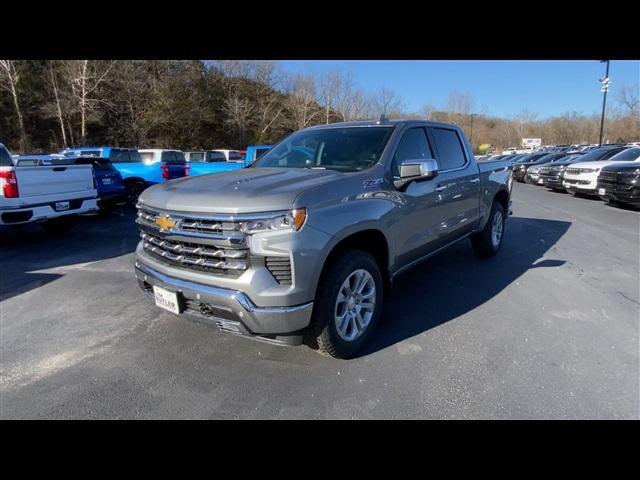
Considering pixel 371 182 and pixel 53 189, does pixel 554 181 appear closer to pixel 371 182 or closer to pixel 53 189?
pixel 371 182

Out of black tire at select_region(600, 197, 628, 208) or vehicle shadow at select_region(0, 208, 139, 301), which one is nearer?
vehicle shadow at select_region(0, 208, 139, 301)

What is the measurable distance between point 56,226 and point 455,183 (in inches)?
329

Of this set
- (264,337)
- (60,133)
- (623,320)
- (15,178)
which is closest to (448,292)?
(623,320)

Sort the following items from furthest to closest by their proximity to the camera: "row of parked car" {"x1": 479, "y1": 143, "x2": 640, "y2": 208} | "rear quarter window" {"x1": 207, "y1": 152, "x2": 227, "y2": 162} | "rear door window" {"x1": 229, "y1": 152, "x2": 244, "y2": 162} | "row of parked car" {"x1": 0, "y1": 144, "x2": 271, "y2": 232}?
"rear door window" {"x1": 229, "y1": 152, "x2": 244, "y2": 162} < "rear quarter window" {"x1": 207, "y1": 152, "x2": 227, "y2": 162} < "row of parked car" {"x1": 479, "y1": 143, "x2": 640, "y2": 208} < "row of parked car" {"x1": 0, "y1": 144, "x2": 271, "y2": 232}

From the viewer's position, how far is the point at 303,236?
251 cm

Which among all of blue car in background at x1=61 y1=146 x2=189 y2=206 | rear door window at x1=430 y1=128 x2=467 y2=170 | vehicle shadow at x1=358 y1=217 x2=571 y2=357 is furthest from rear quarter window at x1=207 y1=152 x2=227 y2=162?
rear door window at x1=430 y1=128 x2=467 y2=170

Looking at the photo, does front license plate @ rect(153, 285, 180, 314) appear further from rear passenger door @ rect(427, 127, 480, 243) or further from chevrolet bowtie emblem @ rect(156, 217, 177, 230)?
rear passenger door @ rect(427, 127, 480, 243)

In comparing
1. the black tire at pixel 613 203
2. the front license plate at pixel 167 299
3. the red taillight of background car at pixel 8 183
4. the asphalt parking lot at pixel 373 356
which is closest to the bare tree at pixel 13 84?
the red taillight of background car at pixel 8 183

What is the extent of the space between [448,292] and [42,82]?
34.5 metres

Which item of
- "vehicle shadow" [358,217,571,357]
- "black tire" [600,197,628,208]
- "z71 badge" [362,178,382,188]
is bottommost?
"black tire" [600,197,628,208]

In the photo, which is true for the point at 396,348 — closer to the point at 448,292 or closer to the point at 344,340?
the point at 344,340

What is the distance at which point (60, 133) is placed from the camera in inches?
1147

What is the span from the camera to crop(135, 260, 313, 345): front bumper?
2.48m

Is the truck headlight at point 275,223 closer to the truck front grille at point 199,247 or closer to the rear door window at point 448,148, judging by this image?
the truck front grille at point 199,247
